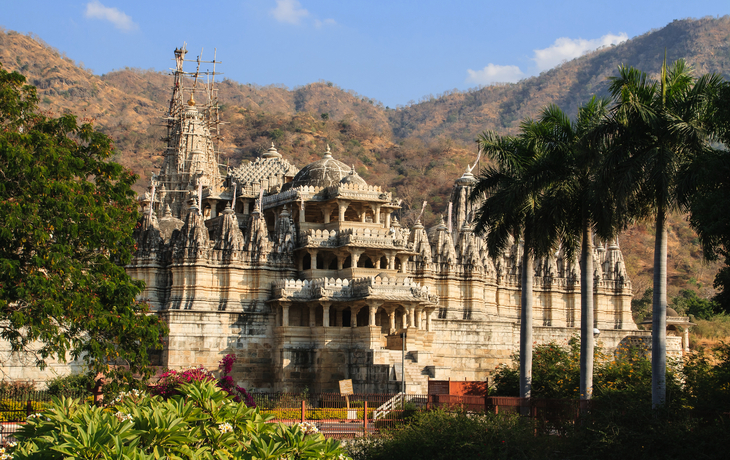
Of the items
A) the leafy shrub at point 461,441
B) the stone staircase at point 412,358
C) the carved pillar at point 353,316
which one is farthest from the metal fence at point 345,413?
the carved pillar at point 353,316

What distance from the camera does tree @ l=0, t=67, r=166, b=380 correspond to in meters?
28.2

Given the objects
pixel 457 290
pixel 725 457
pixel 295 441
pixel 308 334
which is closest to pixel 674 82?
pixel 725 457

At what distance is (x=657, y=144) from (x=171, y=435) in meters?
18.0

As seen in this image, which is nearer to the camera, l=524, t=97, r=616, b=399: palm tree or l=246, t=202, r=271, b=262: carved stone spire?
l=524, t=97, r=616, b=399: palm tree

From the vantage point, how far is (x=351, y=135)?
470 ft

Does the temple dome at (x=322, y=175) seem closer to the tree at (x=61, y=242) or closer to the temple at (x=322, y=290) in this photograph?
the temple at (x=322, y=290)

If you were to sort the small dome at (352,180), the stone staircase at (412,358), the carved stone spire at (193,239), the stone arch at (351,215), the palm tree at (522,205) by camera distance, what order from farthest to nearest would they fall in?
the stone arch at (351,215) < the small dome at (352,180) < the carved stone spire at (193,239) < the stone staircase at (412,358) < the palm tree at (522,205)

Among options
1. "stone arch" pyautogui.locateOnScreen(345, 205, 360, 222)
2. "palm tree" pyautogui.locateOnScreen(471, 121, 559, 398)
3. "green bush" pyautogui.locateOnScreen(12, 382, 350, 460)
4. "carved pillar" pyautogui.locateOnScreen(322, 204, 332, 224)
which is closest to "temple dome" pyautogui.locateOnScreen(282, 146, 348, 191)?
"carved pillar" pyautogui.locateOnScreen(322, 204, 332, 224)

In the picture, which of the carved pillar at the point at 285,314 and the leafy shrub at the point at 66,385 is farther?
the carved pillar at the point at 285,314

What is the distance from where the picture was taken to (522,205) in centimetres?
3222

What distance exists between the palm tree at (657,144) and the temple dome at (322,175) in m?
28.2

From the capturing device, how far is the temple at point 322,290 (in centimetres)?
4772

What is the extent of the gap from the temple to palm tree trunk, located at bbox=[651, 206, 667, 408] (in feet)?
59.2

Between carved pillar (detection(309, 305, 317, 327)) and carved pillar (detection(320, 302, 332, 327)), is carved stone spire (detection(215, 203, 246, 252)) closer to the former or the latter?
carved pillar (detection(309, 305, 317, 327))
